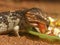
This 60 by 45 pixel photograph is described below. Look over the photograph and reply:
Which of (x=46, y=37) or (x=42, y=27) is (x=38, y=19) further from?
(x=46, y=37)

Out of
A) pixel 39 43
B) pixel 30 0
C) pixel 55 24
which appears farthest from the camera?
pixel 30 0

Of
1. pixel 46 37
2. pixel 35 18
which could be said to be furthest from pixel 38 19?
pixel 46 37

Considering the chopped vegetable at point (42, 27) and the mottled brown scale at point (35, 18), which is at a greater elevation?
the mottled brown scale at point (35, 18)

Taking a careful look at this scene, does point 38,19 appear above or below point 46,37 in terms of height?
above

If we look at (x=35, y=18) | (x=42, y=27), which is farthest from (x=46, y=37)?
(x=35, y=18)

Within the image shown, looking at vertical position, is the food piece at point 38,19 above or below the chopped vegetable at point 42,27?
above

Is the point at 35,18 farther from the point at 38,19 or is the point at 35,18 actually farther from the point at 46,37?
the point at 46,37

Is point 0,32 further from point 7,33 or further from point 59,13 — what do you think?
point 59,13

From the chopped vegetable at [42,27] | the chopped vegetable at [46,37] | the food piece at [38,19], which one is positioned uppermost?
the food piece at [38,19]

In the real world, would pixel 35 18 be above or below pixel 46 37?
above

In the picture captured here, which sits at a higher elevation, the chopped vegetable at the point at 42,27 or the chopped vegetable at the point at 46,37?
the chopped vegetable at the point at 42,27

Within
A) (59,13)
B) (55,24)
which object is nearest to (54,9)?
(59,13)
